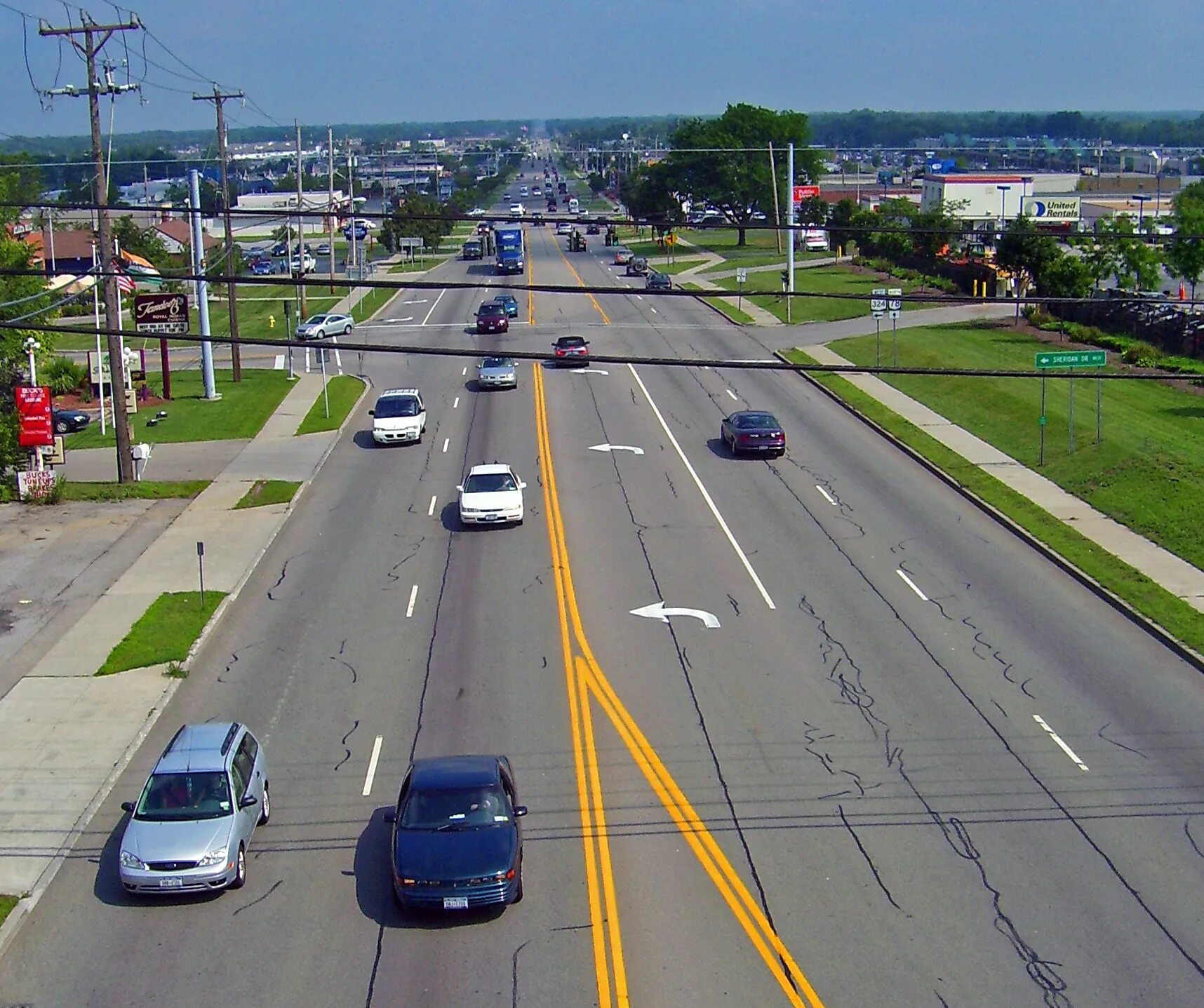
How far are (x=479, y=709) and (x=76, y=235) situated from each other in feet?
371

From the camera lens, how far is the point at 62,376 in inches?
2180

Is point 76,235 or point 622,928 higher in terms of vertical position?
point 76,235

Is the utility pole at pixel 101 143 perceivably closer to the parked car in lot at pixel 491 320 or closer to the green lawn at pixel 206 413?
the green lawn at pixel 206 413

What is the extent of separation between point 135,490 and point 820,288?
47753mm

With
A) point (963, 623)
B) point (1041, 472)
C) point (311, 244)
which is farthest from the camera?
point (311, 244)

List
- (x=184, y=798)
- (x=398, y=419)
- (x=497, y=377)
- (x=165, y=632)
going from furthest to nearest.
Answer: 1. (x=497, y=377)
2. (x=398, y=419)
3. (x=165, y=632)
4. (x=184, y=798)

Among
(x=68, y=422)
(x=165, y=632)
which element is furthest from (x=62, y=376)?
(x=165, y=632)

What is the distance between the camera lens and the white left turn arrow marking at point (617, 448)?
39.4 m

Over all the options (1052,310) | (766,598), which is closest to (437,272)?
(1052,310)

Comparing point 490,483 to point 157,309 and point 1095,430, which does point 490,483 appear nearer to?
point 1095,430

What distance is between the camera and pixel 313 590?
2744 centimetres

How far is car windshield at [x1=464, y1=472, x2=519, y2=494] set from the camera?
1261 inches

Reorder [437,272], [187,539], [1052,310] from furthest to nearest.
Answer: [437,272] → [1052,310] → [187,539]

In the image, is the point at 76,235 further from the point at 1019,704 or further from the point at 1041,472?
the point at 1019,704
